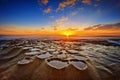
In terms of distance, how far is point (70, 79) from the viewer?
11.0ft

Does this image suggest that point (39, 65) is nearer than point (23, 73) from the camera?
No

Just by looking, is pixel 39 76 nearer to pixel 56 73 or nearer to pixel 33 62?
pixel 56 73

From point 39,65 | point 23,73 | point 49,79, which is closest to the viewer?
point 49,79

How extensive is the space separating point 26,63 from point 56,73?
4.75ft

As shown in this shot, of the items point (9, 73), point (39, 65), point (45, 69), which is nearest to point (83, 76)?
point (45, 69)

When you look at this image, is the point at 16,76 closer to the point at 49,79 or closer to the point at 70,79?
the point at 49,79

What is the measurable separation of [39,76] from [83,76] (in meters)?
1.44

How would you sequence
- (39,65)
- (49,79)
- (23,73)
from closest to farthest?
(49,79) → (23,73) → (39,65)

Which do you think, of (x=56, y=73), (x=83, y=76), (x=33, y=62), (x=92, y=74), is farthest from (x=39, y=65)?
(x=92, y=74)

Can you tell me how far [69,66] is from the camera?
12.7ft

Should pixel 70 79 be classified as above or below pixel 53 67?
Result: below

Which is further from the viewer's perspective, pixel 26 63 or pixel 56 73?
→ pixel 26 63

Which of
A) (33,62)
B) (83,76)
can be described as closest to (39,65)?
(33,62)

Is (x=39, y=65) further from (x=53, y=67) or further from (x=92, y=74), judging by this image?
(x=92, y=74)
